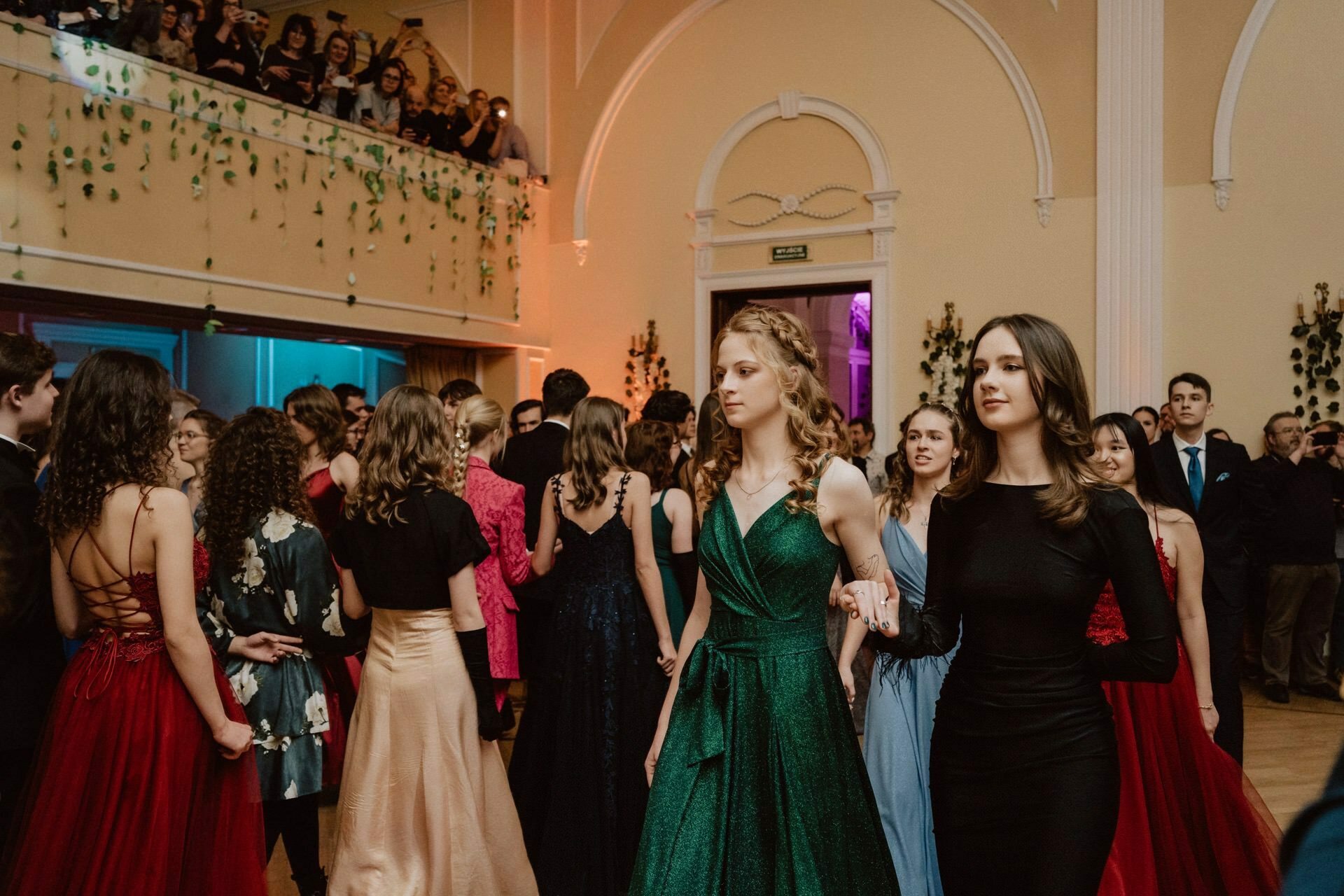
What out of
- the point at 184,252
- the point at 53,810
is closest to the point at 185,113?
the point at 184,252

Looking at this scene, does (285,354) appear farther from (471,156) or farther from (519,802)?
(519,802)

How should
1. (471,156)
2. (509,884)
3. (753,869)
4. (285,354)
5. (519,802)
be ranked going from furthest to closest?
(285,354)
(471,156)
(519,802)
(509,884)
(753,869)

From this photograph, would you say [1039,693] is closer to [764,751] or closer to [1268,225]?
[764,751]

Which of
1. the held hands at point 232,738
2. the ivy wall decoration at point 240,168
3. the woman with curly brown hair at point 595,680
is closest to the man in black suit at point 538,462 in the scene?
the woman with curly brown hair at point 595,680

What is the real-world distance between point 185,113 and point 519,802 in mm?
5231

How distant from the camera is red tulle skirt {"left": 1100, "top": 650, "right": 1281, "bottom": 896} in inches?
112

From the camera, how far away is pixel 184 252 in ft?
22.5

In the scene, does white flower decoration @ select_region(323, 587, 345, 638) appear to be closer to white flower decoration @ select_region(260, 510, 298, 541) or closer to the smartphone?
white flower decoration @ select_region(260, 510, 298, 541)

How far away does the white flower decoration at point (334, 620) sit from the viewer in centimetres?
321

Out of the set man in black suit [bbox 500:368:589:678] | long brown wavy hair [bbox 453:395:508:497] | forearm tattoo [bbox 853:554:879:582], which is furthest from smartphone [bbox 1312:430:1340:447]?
forearm tattoo [bbox 853:554:879:582]

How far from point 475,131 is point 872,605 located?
816 centimetres

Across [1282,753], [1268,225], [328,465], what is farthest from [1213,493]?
[328,465]

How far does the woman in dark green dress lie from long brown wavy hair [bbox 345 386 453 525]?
96 centimetres

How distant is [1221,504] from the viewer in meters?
5.36
